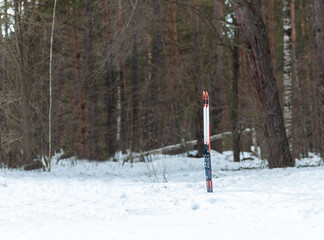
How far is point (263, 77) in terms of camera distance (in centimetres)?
942

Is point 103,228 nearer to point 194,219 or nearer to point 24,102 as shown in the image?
point 194,219

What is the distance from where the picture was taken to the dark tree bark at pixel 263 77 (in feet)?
30.6

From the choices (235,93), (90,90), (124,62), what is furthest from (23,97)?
(235,93)

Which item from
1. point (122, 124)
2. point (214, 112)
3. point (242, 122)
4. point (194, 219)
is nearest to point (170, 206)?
point (194, 219)

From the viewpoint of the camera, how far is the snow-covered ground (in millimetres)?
3918

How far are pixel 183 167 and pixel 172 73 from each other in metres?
3.78

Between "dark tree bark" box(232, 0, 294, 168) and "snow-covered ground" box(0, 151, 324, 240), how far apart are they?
180cm

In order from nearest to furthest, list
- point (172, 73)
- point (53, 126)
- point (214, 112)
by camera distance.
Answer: point (53, 126) → point (172, 73) → point (214, 112)

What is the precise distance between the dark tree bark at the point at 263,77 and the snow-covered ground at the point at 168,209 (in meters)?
1.80

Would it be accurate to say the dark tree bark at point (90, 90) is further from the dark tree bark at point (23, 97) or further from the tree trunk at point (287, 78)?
the tree trunk at point (287, 78)

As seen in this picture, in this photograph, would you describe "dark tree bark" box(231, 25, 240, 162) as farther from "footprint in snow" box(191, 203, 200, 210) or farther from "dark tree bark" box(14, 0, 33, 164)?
"dark tree bark" box(14, 0, 33, 164)

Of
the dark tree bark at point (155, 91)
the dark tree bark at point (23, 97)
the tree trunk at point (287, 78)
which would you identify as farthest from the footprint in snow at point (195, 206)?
the dark tree bark at point (155, 91)

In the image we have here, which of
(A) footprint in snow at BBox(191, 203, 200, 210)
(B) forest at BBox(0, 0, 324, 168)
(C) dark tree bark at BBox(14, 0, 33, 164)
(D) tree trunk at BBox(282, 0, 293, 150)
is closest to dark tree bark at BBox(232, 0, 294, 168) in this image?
(B) forest at BBox(0, 0, 324, 168)

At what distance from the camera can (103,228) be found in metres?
4.08
